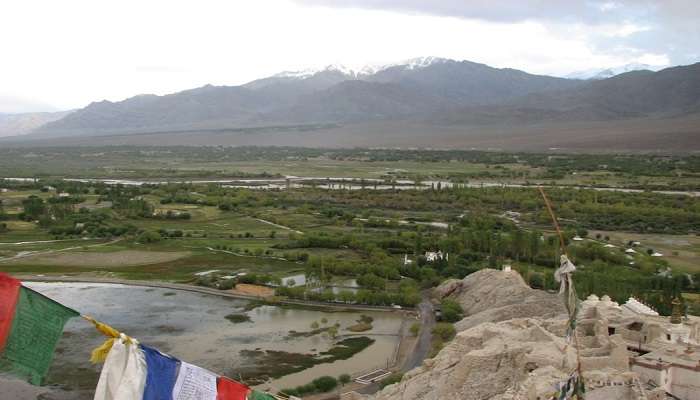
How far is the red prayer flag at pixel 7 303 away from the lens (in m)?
5.73

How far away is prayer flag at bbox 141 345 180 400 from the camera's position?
242 inches

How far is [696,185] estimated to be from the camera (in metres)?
73.9

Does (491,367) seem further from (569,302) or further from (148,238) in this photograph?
(148,238)

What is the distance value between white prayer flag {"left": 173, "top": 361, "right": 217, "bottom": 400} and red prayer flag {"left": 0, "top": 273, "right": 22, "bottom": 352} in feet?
4.53

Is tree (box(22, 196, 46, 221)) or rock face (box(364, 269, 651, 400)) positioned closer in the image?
rock face (box(364, 269, 651, 400))

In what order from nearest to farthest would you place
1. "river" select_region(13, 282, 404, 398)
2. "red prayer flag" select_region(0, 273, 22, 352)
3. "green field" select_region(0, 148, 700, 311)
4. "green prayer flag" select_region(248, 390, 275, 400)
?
"red prayer flag" select_region(0, 273, 22, 352) < "green prayer flag" select_region(248, 390, 275, 400) < "river" select_region(13, 282, 404, 398) < "green field" select_region(0, 148, 700, 311)

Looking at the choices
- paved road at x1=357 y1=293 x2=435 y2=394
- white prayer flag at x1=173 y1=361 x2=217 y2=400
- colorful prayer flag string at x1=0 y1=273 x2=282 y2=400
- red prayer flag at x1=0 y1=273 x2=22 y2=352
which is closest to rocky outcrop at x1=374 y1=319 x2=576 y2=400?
paved road at x1=357 y1=293 x2=435 y2=394

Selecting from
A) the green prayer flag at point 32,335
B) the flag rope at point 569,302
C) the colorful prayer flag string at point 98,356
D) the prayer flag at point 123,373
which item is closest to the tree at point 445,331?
the flag rope at point 569,302

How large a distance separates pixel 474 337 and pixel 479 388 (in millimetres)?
2840

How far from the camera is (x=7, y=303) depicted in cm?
575

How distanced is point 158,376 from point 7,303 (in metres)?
1.30

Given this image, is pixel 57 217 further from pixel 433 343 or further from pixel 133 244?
pixel 433 343

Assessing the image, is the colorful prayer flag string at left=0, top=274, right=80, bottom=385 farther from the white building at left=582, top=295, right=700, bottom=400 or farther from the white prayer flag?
the white building at left=582, top=295, right=700, bottom=400

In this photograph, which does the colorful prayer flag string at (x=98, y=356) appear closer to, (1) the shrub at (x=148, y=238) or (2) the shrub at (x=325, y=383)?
(2) the shrub at (x=325, y=383)
